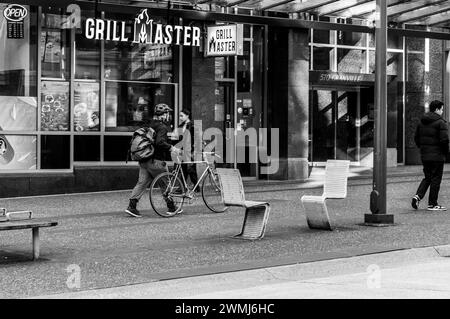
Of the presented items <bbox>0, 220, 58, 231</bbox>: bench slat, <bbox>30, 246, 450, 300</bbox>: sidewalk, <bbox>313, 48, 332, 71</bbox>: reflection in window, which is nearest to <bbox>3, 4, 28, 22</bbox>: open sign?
<bbox>0, 220, 58, 231</bbox>: bench slat

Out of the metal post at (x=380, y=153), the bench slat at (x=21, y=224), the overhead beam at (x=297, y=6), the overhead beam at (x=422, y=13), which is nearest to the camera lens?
the bench slat at (x=21, y=224)

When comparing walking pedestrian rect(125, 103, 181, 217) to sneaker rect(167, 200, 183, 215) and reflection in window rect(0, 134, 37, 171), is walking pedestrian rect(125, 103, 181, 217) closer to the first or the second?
sneaker rect(167, 200, 183, 215)

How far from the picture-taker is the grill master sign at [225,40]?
18.8 metres

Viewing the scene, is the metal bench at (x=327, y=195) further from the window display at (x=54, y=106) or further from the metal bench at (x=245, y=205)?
the window display at (x=54, y=106)

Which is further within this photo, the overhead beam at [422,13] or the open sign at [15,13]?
the overhead beam at [422,13]

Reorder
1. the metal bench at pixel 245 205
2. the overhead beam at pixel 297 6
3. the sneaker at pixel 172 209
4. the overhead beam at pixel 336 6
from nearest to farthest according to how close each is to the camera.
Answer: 1. the metal bench at pixel 245 205
2. the sneaker at pixel 172 209
3. the overhead beam at pixel 297 6
4. the overhead beam at pixel 336 6

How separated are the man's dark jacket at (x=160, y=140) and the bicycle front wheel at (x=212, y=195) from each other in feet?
3.38

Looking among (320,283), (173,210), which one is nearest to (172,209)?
(173,210)

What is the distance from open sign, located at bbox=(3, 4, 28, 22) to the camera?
17.2m

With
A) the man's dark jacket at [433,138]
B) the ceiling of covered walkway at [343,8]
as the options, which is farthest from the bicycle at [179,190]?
the ceiling of covered walkway at [343,8]

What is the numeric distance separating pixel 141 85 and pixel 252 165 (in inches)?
144

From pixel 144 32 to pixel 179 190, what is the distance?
4.83 m

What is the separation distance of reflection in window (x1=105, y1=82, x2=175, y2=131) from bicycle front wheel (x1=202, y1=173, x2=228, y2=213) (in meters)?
4.45
